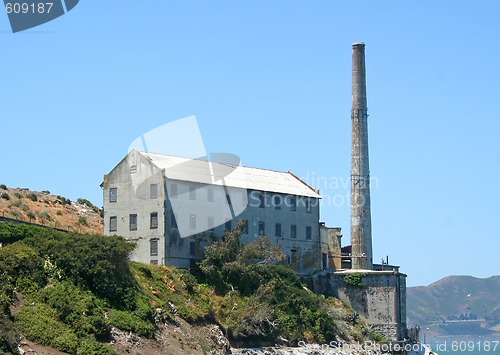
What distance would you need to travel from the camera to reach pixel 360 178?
76.1m

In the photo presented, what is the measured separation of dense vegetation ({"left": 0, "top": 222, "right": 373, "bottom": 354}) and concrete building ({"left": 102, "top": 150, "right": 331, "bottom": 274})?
214 cm

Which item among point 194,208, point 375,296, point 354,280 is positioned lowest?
point 375,296

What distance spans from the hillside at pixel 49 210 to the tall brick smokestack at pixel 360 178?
22561 mm

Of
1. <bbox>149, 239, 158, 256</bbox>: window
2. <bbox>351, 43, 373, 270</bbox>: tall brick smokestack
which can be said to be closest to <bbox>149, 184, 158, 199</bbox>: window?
<bbox>149, 239, 158, 256</bbox>: window

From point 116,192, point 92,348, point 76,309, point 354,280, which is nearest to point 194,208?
point 116,192

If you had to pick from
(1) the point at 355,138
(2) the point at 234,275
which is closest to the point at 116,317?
(2) the point at 234,275

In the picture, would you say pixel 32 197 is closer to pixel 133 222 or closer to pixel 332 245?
pixel 133 222

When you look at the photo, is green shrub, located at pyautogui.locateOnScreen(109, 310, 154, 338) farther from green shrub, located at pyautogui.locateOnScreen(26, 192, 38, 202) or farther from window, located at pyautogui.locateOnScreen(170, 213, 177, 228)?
green shrub, located at pyautogui.locateOnScreen(26, 192, 38, 202)

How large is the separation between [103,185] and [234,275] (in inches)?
487

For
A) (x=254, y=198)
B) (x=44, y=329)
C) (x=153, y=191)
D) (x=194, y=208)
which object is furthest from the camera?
(x=254, y=198)

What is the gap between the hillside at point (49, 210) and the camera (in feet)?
244

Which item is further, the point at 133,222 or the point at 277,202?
the point at 277,202

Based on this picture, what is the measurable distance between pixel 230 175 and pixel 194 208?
21.6 ft

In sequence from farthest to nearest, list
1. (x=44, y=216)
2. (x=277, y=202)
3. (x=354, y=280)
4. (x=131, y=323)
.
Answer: (x=44, y=216) → (x=354, y=280) → (x=277, y=202) → (x=131, y=323)
